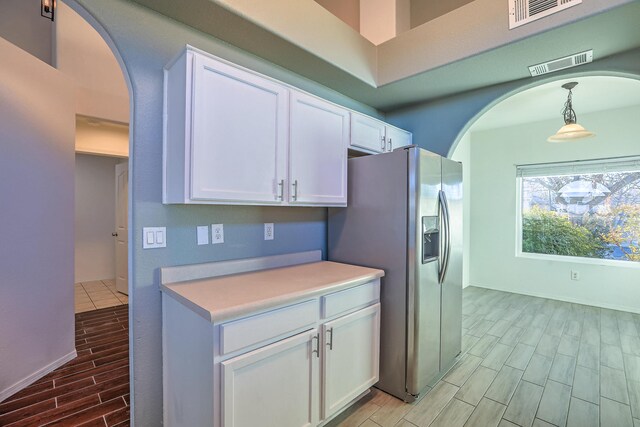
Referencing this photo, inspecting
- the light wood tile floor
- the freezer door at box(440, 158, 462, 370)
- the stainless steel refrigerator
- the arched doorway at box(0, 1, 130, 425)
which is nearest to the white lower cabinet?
the stainless steel refrigerator

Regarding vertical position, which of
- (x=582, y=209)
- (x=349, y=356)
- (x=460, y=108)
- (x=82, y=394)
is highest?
(x=460, y=108)

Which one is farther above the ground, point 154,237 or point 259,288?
point 154,237

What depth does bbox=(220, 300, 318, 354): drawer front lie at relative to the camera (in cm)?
127

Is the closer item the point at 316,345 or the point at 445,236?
the point at 316,345

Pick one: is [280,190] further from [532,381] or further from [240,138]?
[532,381]

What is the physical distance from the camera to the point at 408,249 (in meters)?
2.02

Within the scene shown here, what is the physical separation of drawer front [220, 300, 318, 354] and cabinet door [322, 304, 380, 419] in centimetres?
17

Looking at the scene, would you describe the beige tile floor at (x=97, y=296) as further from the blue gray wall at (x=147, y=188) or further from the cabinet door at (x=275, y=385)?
the cabinet door at (x=275, y=385)

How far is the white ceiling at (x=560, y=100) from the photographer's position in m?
3.07

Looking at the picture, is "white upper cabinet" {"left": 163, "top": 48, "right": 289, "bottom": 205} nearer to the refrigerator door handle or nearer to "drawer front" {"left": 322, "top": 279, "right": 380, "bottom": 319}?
"drawer front" {"left": 322, "top": 279, "right": 380, "bottom": 319}

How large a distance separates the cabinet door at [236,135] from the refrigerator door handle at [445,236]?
1246 mm

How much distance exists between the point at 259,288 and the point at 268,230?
2.16 ft

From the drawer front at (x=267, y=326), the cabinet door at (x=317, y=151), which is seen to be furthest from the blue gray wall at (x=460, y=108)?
the drawer front at (x=267, y=326)

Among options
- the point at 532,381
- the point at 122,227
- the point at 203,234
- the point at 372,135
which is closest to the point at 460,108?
the point at 372,135
